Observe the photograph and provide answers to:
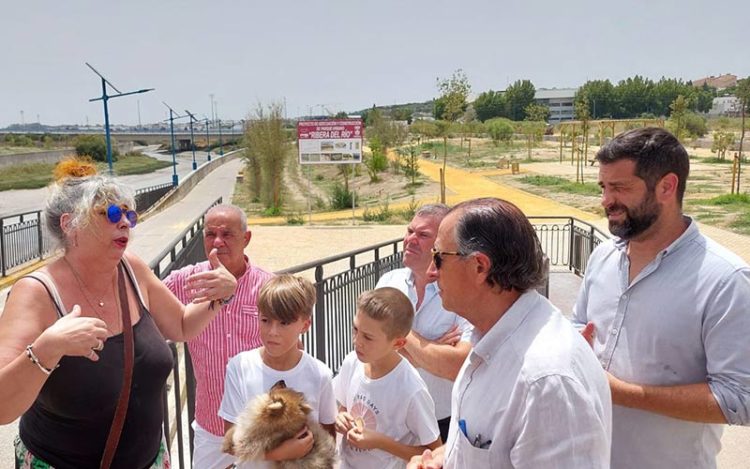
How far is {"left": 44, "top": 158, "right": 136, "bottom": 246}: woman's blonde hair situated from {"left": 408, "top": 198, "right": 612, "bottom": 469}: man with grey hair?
145 centimetres

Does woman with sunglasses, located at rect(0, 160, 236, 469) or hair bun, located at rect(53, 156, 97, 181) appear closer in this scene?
woman with sunglasses, located at rect(0, 160, 236, 469)

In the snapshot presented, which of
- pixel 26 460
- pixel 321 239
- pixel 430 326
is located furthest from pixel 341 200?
pixel 26 460

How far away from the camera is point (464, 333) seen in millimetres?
2838

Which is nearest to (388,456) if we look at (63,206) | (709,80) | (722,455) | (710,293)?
(710,293)

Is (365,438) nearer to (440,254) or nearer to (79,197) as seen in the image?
(440,254)

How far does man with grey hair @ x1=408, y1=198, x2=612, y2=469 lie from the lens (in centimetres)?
143

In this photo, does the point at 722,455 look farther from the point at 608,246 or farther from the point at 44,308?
the point at 44,308

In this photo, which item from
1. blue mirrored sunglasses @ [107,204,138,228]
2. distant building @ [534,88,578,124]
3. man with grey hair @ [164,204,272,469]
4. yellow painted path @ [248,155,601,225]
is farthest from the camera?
distant building @ [534,88,578,124]

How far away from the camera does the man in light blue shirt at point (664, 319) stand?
2045 millimetres

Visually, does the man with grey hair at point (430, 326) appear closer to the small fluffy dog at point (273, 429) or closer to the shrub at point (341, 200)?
the small fluffy dog at point (273, 429)

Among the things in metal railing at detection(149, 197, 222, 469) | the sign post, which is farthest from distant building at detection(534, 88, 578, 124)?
metal railing at detection(149, 197, 222, 469)

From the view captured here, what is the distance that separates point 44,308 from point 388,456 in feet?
4.83

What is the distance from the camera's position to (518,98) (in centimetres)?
13362

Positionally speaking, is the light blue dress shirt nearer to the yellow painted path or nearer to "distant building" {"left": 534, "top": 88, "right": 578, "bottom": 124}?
the yellow painted path
